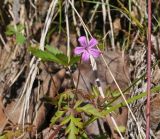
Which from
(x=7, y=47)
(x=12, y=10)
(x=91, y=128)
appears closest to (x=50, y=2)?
(x=12, y=10)

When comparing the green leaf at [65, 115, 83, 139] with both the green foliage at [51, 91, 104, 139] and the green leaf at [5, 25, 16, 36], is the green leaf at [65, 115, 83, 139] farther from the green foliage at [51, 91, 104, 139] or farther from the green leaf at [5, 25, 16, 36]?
the green leaf at [5, 25, 16, 36]

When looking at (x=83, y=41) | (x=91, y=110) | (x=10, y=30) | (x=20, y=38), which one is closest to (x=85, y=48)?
(x=83, y=41)

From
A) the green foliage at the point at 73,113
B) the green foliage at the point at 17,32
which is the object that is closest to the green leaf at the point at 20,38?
the green foliage at the point at 17,32

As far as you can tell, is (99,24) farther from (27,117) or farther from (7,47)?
(27,117)

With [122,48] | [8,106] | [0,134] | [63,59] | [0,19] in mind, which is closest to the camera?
[63,59]

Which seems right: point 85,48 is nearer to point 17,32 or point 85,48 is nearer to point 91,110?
point 91,110

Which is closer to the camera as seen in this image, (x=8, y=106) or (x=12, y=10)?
(x=8, y=106)

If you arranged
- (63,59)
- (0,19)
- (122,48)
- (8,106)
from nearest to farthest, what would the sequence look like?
(63,59)
(8,106)
(122,48)
(0,19)

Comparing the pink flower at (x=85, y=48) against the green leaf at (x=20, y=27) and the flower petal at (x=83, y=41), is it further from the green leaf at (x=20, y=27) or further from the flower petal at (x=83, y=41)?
the green leaf at (x=20, y=27)

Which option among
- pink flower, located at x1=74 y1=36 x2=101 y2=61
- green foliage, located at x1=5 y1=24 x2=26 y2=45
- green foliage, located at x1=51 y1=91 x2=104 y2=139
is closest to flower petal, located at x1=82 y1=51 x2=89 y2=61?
pink flower, located at x1=74 y1=36 x2=101 y2=61
